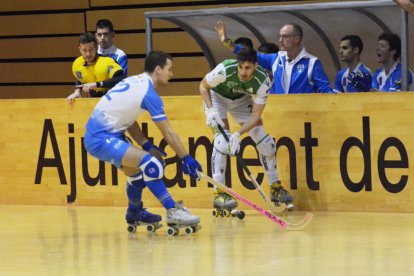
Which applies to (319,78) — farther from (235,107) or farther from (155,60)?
(155,60)

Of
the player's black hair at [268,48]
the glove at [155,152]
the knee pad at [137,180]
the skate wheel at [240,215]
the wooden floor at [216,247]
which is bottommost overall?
the wooden floor at [216,247]

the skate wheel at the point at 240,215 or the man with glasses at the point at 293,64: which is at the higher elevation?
the man with glasses at the point at 293,64

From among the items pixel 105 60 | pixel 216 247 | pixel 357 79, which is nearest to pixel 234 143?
pixel 357 79

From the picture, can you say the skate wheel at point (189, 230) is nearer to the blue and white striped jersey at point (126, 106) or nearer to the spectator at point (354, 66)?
the blue and white striped jersey at point (126, 106)

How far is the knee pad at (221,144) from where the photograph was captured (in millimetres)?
10477

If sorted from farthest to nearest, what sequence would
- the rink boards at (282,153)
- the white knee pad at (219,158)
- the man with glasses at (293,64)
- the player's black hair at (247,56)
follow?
the man with glasses at (293,64), the white knee pad at (219,158), the rink boards at (282,153), the player's black hair at (247,56)

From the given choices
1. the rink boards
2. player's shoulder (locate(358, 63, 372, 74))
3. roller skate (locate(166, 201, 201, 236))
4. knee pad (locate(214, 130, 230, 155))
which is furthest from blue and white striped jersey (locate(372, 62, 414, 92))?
roller skate (locate(166, 201, 201, 236))

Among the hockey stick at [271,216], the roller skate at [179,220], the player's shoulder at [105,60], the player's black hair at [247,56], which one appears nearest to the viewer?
the roller skate at [179,220]

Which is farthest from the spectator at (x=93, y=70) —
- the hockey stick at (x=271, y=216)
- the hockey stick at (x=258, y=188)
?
the hockey stick at (x=271, y=216)

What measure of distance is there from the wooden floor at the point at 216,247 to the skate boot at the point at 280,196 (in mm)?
242

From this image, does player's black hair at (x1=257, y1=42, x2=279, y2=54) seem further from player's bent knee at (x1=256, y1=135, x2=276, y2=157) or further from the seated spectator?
player's bent knee at (x1=256, y1=135, x2=276, y2=157)

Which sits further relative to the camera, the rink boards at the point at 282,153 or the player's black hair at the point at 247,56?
the rink boards at the point at 282,153

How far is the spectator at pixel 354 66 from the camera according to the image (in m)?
11.0

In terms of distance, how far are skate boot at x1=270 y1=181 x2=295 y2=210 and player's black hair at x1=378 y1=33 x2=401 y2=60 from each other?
185cm
